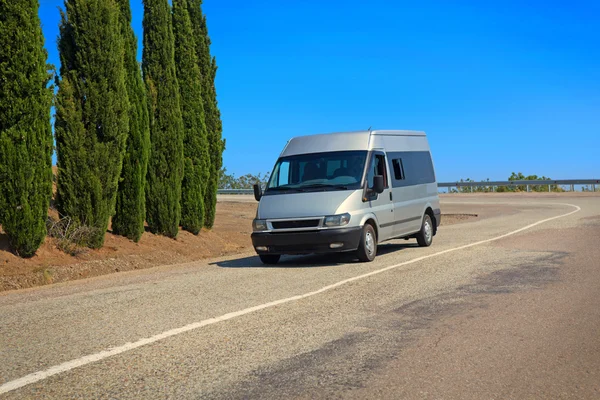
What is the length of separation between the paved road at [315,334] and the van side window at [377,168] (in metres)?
2.26

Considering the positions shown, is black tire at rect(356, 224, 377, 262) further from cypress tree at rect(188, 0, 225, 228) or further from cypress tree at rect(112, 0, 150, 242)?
cypress tree at rect(188, 0, 225, 228)

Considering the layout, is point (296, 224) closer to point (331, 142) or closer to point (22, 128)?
point (331, 142)

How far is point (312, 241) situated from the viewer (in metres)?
12.2

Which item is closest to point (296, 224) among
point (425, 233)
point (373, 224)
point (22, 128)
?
point (373, 224)

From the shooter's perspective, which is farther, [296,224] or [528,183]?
[528,183]

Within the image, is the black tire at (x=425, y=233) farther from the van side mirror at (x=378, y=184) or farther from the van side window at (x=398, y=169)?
the van side mirror at (x=378, y=184)

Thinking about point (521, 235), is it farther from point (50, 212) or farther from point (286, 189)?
point (50, 212)

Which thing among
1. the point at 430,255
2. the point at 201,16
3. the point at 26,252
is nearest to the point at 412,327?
the point at 430,255

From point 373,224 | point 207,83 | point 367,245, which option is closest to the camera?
point 367,245

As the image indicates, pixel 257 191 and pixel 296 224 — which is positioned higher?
pixel 257 191

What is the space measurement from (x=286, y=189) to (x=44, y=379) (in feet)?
27.4

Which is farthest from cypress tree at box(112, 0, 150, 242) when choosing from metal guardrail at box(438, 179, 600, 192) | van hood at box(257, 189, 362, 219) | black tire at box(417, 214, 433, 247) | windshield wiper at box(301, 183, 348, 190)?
metal guardrail at box(438, 179, 600, 192)

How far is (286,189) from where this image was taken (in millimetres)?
13133

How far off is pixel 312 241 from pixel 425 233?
4.19m
